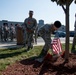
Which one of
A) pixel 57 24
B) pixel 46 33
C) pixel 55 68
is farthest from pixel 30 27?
pixel 55 68

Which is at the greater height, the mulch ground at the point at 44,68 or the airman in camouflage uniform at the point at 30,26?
the airman in camouflage uniform at the point at 30,26

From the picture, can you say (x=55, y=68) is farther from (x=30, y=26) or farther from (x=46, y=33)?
(x=30, y=26)

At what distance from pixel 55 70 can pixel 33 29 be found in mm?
5528

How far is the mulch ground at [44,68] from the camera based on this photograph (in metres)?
7.44

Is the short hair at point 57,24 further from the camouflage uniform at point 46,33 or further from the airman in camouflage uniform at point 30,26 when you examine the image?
the airman in camouflage uniform at point 30,26

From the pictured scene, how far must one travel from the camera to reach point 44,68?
7.96m

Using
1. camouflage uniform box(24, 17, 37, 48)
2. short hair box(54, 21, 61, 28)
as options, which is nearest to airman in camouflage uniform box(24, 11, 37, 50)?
camouflage uniform box(24, 17, 37, 48)

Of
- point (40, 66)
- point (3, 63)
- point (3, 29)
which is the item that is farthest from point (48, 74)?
point (3, 29)

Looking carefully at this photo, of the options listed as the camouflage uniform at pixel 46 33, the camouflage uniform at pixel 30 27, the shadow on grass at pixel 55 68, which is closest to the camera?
the shadow on grass at pixel 55 68

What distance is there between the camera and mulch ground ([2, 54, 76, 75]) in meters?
7.44

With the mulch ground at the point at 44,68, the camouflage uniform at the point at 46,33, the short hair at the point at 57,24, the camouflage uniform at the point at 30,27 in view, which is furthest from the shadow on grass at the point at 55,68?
the camouflage uniform at the point at 30,27

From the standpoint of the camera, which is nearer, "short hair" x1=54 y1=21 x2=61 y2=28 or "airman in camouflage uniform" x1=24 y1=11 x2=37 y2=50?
"short hair" x1=54 y1=21 x2=61 y2=28

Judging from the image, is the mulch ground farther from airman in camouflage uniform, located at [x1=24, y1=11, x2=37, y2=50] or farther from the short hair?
airman in camouflage uniform, located at [x1=24, y1=11, x2=37, y2=50]

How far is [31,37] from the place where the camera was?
1305 cm
